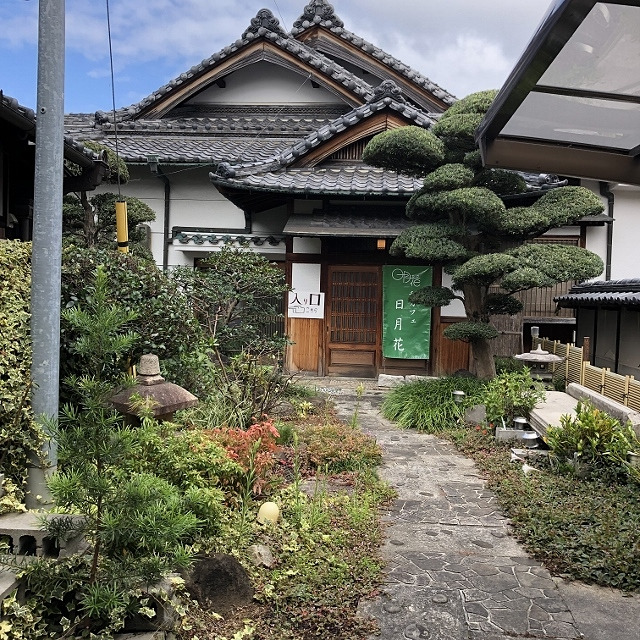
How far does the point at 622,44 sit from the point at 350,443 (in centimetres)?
563

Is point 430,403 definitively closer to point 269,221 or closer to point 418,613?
point 418,613

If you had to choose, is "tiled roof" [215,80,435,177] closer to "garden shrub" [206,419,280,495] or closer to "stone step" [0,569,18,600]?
"garden shrub" [206,419,280,495]

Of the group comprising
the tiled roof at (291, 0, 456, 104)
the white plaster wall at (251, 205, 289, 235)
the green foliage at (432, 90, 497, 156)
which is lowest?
the white plaster wall at (251, 205, 289, 235)

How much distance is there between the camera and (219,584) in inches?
154

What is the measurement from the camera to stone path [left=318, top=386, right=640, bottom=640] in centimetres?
378

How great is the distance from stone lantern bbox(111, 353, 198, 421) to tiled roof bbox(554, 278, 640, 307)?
277 inches

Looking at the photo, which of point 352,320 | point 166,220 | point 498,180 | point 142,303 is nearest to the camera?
point 142,303

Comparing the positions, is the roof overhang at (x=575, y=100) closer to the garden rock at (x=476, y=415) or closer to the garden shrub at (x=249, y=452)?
the garden shrub at (x=249, y=452)

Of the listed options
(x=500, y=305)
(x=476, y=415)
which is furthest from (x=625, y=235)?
(x=476, y=415)

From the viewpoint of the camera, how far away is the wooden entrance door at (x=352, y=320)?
43.3ft

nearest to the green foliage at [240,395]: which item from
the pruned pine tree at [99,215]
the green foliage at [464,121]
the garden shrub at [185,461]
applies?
the garden shrub at [185,461]

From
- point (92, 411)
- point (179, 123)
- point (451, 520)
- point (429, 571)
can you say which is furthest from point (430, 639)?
point (179, 123)

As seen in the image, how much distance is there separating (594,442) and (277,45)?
1246cm

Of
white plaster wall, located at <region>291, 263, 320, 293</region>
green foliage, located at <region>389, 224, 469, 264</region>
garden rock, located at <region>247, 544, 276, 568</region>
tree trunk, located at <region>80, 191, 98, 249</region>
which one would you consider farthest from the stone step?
white plaster wall, located at <region>291, 263, 320, 293</region>
